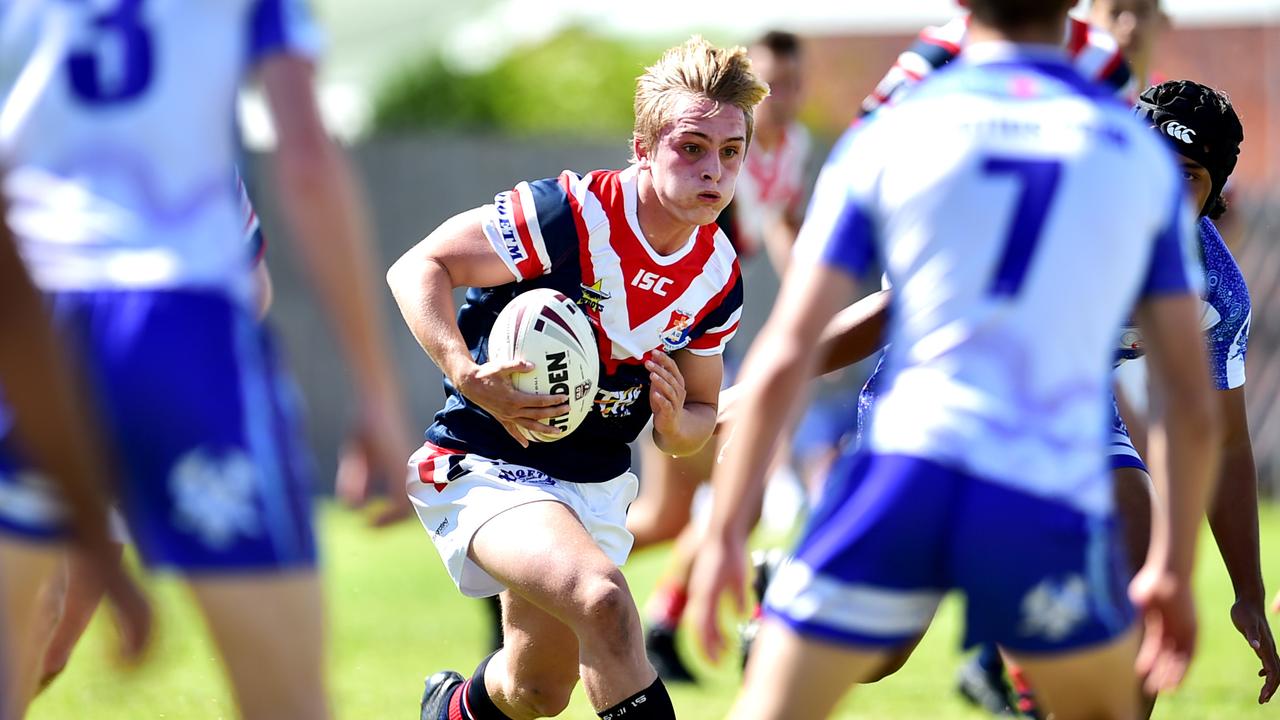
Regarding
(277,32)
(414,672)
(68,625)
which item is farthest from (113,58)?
(414,672)

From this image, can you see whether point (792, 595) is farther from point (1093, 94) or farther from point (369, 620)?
point (369, 620)

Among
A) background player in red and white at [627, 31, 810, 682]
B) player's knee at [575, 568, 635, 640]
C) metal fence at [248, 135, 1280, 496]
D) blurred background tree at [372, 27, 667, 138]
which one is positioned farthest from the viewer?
blurred background tree at [372, 27, 667, 138]

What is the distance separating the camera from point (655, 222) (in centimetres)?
447

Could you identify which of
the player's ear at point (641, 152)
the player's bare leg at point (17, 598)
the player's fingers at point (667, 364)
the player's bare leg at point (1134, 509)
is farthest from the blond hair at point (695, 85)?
the player's bare leg at point (17, 598)

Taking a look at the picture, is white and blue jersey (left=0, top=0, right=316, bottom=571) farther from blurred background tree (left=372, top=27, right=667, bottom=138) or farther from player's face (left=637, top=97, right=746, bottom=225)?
blurred background tree (left=372, top=27, right=667, bottom=138)

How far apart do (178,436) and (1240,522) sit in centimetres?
274

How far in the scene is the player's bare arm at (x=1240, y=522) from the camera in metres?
4.05

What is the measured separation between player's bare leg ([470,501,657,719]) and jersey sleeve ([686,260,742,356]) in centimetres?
67

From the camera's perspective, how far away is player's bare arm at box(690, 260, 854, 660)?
275 cm

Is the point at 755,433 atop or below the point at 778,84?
atop

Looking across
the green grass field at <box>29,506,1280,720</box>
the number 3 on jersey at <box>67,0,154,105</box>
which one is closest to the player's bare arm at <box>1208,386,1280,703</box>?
the green grass field at <box>29,506,1280,720</box>

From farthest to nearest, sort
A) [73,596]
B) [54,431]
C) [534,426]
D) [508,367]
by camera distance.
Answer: [73,596]
[534,426]
[508,367]
[54,431]

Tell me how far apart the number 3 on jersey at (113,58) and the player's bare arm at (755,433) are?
1.13 m

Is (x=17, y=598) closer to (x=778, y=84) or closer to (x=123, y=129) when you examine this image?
(x=123, y=129)
